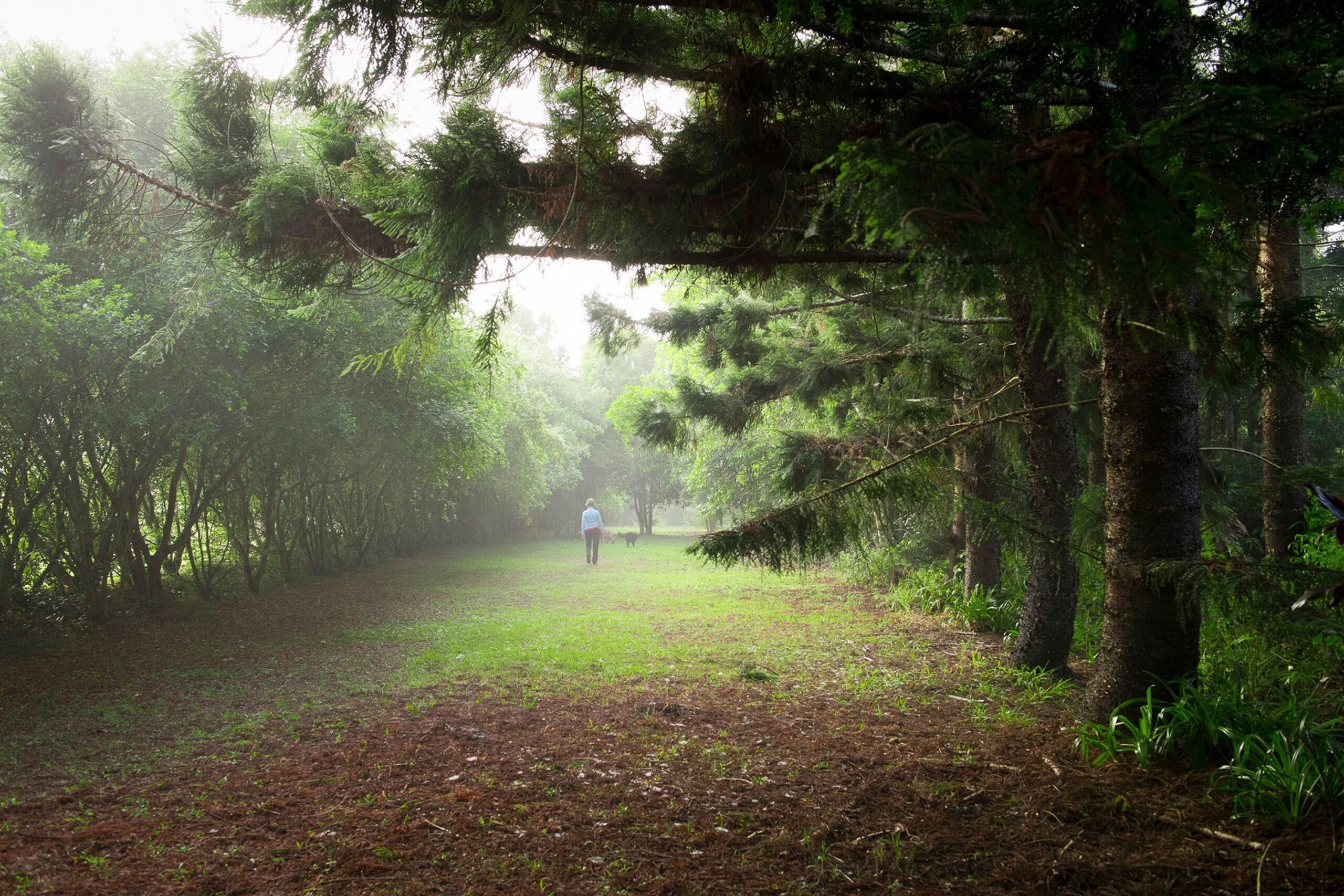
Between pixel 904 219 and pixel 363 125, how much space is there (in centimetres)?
354

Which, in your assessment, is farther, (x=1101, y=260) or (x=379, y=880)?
(x=379, y=880)

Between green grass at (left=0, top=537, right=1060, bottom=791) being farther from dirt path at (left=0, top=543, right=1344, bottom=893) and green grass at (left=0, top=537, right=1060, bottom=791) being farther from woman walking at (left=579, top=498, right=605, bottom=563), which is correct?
woman walking at (left=579, top=498, right=605, bottom=563)

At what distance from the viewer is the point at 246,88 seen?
380 cm

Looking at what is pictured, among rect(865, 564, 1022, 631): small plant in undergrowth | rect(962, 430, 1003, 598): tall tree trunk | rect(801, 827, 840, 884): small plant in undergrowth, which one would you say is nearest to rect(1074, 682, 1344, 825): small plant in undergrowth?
rect(801, 827, 840, 884): small plant in undergrowth

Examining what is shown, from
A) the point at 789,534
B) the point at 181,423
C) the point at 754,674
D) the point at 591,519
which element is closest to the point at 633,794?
the point at 789,534

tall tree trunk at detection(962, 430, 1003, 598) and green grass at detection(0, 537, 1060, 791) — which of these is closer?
green grass at detection(0, 537, 1060, 791)

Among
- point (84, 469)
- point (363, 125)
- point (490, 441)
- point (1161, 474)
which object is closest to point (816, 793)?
point (1161, 474)

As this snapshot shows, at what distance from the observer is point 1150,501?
351 cm

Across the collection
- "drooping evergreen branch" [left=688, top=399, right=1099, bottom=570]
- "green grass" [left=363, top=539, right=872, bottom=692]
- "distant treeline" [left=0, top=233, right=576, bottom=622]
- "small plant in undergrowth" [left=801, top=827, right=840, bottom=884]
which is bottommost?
"green grass" [left=363, top=539, right=872, bottom=692]

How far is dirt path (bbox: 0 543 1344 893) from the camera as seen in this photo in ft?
8.86

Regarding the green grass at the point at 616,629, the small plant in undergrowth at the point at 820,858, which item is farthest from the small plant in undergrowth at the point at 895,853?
the green grass at the point at 616,629

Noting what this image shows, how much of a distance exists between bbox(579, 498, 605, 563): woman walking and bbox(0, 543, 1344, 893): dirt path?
413 inches

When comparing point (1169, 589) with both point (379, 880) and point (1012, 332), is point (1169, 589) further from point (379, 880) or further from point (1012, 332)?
point (379, 880)

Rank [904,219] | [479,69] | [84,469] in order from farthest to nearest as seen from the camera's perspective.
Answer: [84,469] < [479,69] < [904,219]
